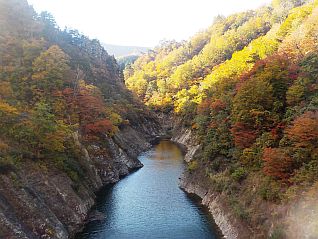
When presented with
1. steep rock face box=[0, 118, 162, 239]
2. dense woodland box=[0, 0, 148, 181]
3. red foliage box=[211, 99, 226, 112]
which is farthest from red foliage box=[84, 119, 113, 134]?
red foliage box=[211, 99, 226, 112]

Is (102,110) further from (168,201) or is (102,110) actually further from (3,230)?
(3,230)

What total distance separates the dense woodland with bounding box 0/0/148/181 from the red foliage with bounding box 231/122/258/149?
2328 cm

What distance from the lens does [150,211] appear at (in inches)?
1955

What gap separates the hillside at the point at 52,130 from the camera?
3959 cm

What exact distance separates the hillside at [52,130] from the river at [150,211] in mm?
2694

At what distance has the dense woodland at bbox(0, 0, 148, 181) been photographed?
156ft

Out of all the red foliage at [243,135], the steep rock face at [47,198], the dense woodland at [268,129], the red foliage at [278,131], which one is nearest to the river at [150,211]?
the steep rock face at [47,198]

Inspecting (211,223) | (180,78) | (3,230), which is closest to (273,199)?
(211,223)

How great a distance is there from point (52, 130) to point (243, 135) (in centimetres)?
2564

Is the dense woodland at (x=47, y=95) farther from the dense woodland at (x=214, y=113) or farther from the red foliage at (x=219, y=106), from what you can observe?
the red foliage at (x=219, y=106)

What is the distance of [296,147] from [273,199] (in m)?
5.61

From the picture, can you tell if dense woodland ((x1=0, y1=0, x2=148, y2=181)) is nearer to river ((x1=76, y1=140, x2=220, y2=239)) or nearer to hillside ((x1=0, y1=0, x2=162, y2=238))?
hillside ((x1=0, y1=0, x2=162, y2=238))

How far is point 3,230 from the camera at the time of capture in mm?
33000

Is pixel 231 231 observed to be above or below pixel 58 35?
below
